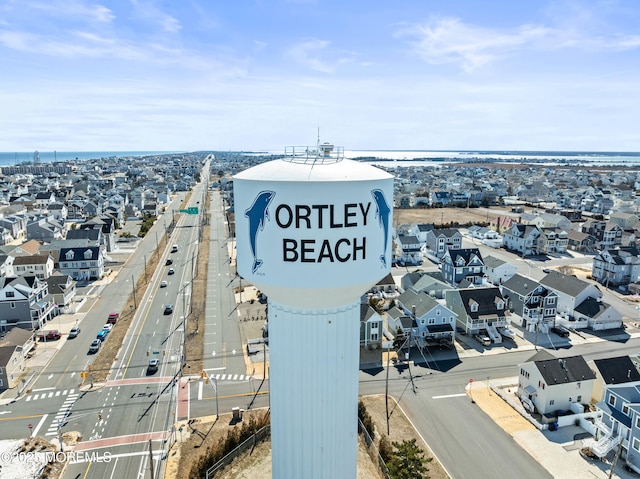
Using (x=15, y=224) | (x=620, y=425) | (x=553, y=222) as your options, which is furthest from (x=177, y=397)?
(x=553, y=222)

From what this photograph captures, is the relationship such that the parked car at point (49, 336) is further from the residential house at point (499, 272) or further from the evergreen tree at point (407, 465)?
the residential house at point (499, 272)

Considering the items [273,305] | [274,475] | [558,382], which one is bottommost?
[558,382]

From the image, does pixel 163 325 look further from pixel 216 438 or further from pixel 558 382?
pixel 558 382

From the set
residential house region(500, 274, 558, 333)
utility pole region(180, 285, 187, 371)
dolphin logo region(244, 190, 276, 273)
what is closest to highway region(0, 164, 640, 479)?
utility pole region(180, 285, 187, 371)

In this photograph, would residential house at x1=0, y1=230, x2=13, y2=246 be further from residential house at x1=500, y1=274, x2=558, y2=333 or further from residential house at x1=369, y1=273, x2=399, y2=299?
residential house at x1=500, y1=274, x2=558, y2=333

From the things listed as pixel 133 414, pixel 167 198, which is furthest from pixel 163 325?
pixel 167 198
